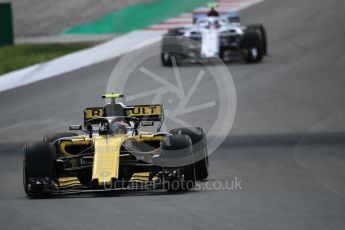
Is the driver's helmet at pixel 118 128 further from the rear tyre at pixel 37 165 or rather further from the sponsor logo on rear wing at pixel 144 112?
the rear tyre at pixel 37 165

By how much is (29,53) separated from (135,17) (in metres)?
5.61

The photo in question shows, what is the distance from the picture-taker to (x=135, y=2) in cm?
3903

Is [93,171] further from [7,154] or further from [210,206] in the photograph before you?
[7,154]

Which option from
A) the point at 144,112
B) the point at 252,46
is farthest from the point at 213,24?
the point at 144,112

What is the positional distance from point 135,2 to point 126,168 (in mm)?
25292

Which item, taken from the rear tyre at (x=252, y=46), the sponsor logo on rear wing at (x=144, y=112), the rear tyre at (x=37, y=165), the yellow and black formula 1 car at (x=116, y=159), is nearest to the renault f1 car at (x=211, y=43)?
the rear tyre at (x=252, y=46)

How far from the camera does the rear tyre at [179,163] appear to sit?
1365 centimetres

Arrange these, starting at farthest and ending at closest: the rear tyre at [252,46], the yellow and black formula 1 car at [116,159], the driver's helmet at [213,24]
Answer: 1. the driver's helmet at [213,24]
2. the rear tyre at [252,46]
3. the yellow and black formula 1 car at [116,159]

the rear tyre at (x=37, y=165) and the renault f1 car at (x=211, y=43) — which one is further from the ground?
the renault f1 car at (x=211, y=43)

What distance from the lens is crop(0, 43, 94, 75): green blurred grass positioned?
102ft

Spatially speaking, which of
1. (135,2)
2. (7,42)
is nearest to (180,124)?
(7,42)

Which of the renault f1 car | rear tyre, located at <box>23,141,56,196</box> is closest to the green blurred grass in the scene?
the renault f1 car

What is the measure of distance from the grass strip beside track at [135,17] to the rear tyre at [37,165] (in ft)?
76.1

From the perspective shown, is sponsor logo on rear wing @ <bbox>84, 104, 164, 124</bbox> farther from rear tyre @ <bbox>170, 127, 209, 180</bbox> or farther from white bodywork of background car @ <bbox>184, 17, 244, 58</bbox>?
white bodywork of background car @ <bbox>184, 17, 244, 58</bbox>
